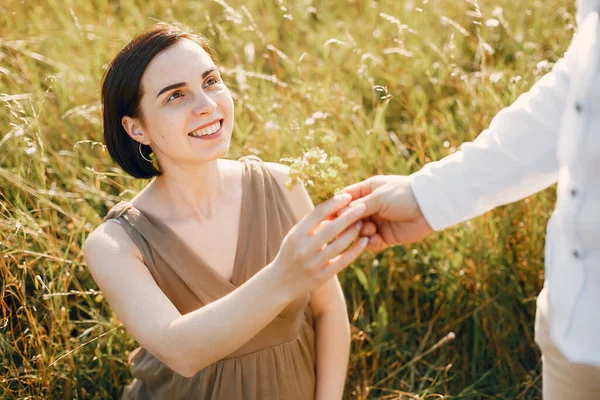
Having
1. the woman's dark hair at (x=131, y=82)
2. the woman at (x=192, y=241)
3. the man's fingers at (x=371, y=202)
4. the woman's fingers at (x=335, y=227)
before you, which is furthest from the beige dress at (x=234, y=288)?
the woman's fingers at (x=335, y=227)

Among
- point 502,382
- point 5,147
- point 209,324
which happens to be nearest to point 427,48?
point 502,382

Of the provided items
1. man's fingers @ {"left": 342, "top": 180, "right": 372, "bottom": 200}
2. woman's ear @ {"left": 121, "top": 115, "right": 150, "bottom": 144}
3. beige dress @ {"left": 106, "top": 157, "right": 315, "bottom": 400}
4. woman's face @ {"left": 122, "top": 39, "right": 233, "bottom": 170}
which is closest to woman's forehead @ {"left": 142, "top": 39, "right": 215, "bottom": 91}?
woman's face @ {"left": 122, "top": 39, "right": 233, "bottom": 170}

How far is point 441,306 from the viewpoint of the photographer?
290cm

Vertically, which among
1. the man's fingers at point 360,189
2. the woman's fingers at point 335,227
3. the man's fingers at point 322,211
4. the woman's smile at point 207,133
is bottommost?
the man's fingers at point 360,189

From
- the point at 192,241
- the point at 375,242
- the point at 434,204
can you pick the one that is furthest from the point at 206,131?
the point at 434,204

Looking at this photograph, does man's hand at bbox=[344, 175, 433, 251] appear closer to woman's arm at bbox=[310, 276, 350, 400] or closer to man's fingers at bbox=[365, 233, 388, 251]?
man's fingers at bbox=[365, 233, 388, 251]

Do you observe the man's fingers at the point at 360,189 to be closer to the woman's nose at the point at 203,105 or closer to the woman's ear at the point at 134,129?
the woman's nose at the point at 203,105

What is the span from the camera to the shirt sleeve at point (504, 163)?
164 centimetres

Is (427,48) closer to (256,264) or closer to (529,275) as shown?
(529,275)

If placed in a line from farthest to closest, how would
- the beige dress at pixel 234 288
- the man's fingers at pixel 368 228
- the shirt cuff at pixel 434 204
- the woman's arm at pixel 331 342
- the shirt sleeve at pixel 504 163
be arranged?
1. the woman's arm at pixel 331 342
2. the beige dress at pixel 234 288
3. the man's fingers at pixel 368 228
4. the shirt cuff at pixel 434 204
5. the shirt sleeve at pixel 504 163

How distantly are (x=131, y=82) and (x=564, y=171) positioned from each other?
1.31 metres

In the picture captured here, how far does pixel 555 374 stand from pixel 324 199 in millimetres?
705

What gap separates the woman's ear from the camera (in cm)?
223

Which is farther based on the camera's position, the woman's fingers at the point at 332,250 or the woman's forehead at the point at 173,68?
the woman's forehead at the point at 173,68
